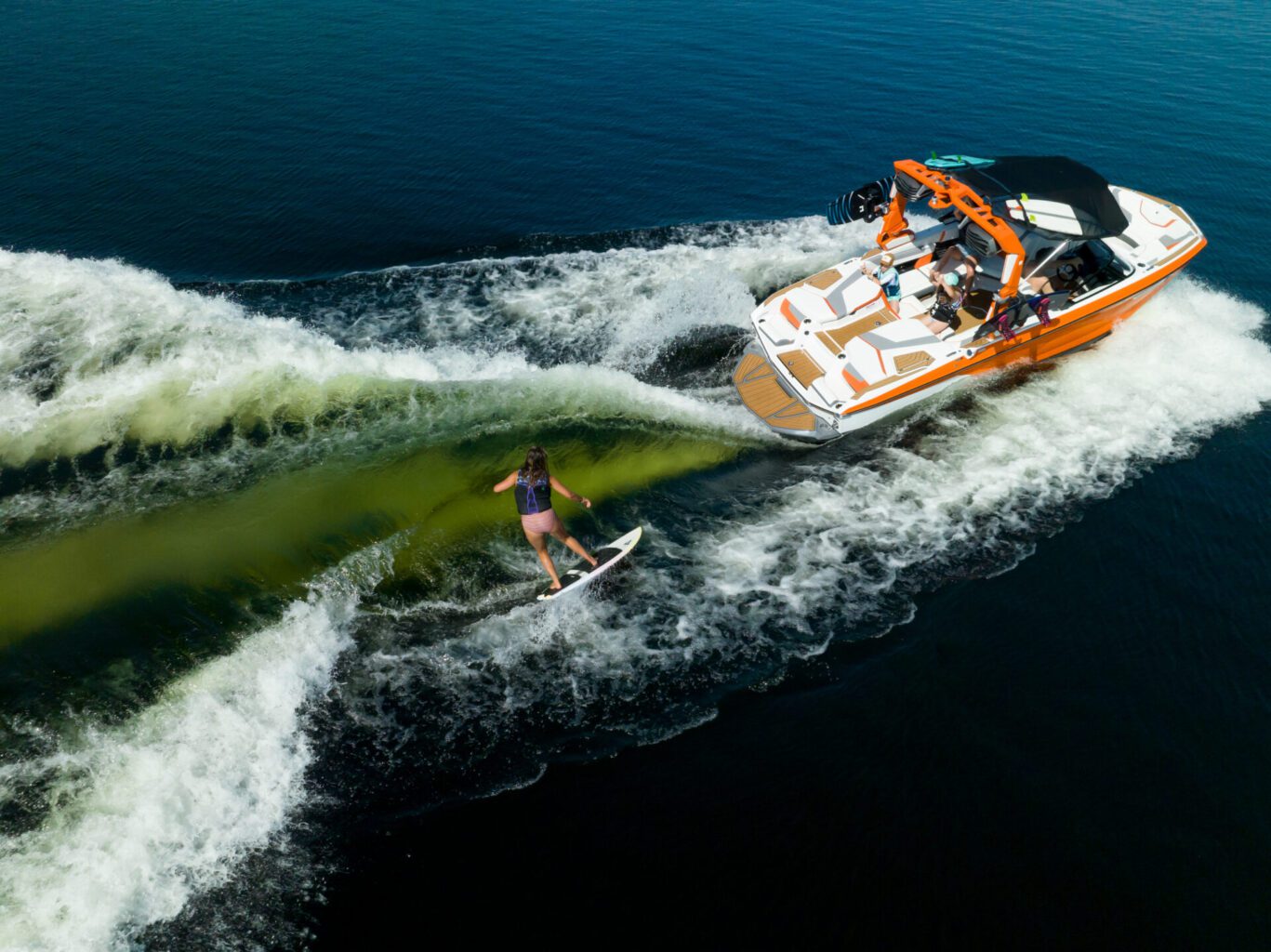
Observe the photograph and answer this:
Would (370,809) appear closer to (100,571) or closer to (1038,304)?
(100,571)

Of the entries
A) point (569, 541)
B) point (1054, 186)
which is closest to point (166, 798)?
point (569, 541)

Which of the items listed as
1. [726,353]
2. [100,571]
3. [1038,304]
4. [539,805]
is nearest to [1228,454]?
[1038,304]

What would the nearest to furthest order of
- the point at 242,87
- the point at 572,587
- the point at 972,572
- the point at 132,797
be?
the point at 132,797 → the point at 572,587 → the point at 972,572 → the point at 242,87

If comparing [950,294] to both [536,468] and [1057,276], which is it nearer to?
[1057,276]

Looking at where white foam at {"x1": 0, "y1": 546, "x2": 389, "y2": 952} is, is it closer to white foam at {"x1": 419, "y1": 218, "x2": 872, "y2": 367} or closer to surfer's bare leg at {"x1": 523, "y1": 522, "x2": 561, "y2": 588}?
surfer's bare leg at {"x1": 523, "y1": 522, "x2": 561, "y2": 588}

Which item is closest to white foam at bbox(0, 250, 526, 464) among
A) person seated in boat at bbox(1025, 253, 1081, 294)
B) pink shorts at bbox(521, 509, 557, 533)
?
pink shorts at bbox(521, 509, 557, 533)

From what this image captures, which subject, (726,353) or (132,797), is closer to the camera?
(132,797)

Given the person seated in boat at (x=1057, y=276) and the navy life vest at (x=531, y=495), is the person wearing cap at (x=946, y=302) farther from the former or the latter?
the navy life vest at (x=531, y=495)

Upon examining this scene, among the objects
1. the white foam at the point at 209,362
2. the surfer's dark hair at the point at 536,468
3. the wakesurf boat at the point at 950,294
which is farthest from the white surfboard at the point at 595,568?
the wakesurf boat at the point at 950,294
